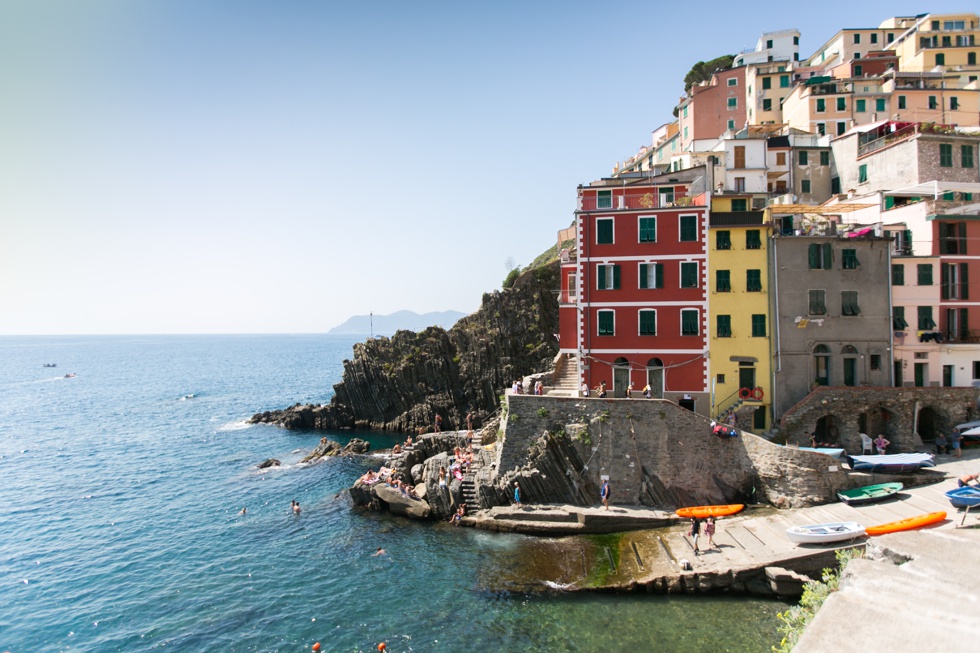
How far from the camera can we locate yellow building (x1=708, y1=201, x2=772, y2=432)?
3656 cm

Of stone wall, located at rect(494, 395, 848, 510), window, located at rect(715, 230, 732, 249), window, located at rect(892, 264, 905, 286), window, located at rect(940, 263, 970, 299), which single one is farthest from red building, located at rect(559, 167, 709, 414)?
window, located at rect(940, 263, 970, 299)

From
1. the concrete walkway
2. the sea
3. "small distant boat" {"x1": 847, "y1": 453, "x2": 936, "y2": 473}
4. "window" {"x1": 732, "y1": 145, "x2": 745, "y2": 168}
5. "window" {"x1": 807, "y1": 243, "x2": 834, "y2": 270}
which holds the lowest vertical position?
the sea

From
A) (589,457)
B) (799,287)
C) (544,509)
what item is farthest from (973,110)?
(544,509)

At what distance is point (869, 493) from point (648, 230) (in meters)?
19.1

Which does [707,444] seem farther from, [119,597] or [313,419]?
[313,419]

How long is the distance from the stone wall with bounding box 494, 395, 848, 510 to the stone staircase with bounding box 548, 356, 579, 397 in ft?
11.5

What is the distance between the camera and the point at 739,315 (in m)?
36.7

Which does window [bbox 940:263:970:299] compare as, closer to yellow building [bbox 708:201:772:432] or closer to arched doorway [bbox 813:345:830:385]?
arched doorway [bbox 813:345:830:385]

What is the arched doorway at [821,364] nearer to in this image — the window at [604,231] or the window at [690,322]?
the window at [690,322]

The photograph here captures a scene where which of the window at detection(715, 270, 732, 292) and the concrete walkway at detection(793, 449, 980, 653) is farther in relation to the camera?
the window at detection(715, 270, 732, 292)

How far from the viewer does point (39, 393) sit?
12812cm

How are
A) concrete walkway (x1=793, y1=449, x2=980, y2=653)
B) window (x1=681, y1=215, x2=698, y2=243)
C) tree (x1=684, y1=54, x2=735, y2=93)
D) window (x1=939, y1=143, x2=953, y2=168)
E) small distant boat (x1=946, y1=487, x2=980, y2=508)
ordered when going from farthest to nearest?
tree (x1=684, y1=54, x2=735, y2=93) < window (x1=939, y1=143, x2=953, y2=168) < window (x1=681, y1=215, x2=698, y2=243) < small distant boat (x1=946, y1=487, x2=980, y2=508) < concrete walkway (x1=793, y1=449, x2=980, y2=653)

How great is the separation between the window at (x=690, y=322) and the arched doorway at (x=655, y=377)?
8.21 feet

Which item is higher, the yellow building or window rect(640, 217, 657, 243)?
window rect(640, 217, 657, 243)
